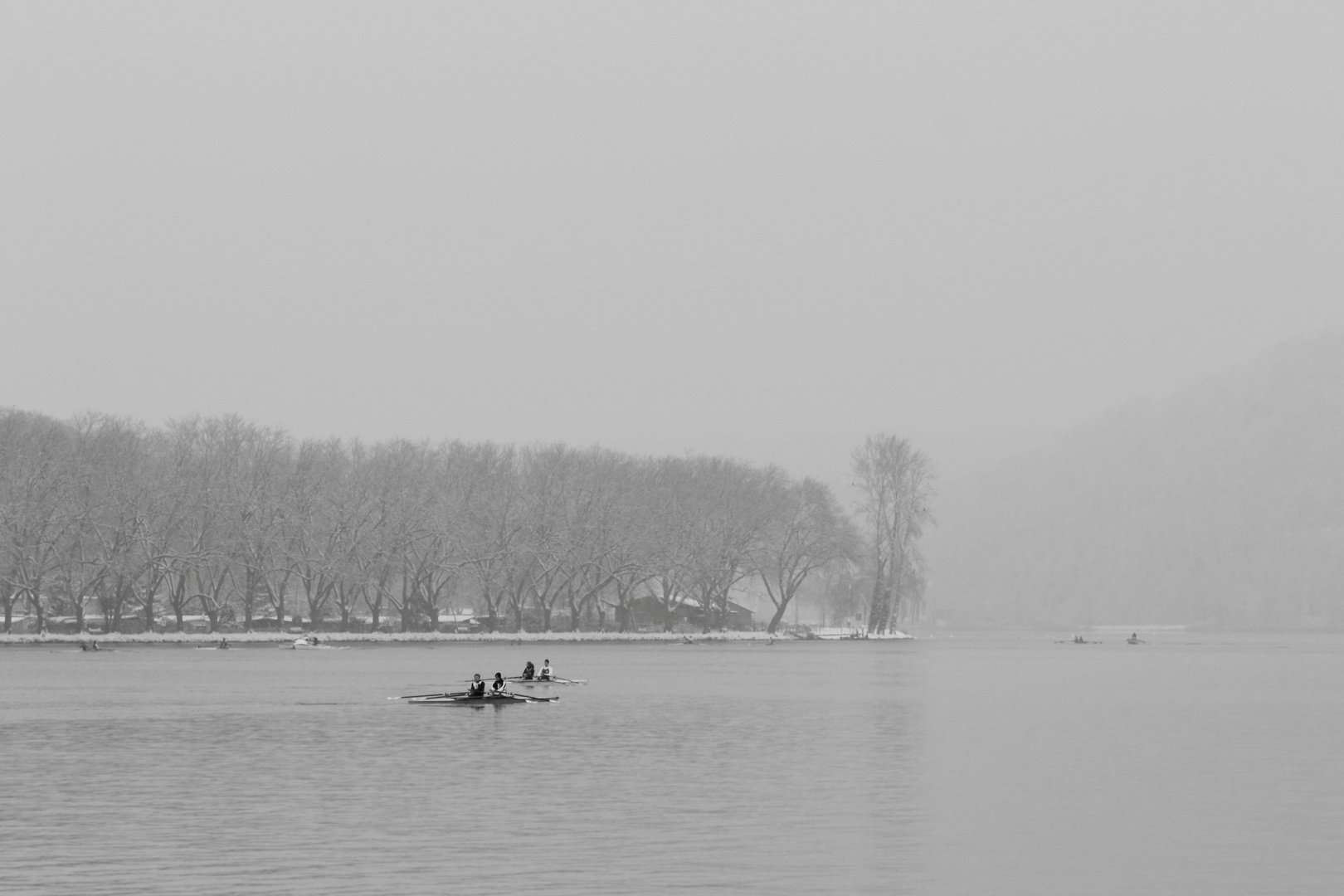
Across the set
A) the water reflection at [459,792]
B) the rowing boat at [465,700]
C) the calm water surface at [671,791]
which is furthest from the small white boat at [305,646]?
the rowing boat at [465,700]

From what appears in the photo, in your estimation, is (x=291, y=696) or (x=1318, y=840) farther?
(x=291, y=696)

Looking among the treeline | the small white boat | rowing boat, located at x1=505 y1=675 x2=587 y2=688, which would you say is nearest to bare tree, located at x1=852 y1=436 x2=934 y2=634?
the treeline

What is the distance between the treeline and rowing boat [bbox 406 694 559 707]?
6138 cm

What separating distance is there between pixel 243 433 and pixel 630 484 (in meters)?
33.9

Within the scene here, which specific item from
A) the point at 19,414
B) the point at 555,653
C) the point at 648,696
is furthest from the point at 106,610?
the point at 648,696

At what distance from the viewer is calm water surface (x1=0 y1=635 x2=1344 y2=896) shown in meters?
28.1

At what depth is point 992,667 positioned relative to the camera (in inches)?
4267

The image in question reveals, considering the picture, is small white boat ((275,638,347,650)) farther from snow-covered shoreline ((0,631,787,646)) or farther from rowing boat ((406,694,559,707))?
rowing boat ((406,694,559,707))

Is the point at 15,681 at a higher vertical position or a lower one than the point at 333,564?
lower

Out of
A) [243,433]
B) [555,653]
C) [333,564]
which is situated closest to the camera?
[555,653]

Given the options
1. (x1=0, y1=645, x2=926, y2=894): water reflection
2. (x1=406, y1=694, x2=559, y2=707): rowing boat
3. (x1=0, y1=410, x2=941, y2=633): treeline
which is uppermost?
(x1=0, y1=410, x2=941, y2=633): treeline

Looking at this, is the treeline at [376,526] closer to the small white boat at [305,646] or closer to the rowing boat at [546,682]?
the small white boat at [305,646]

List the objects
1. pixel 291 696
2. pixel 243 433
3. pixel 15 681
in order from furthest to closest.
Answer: pixel 243 433 < pixel 15 681 < pixel 291 696

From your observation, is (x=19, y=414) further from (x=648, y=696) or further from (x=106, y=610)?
(x=648, y=696)
